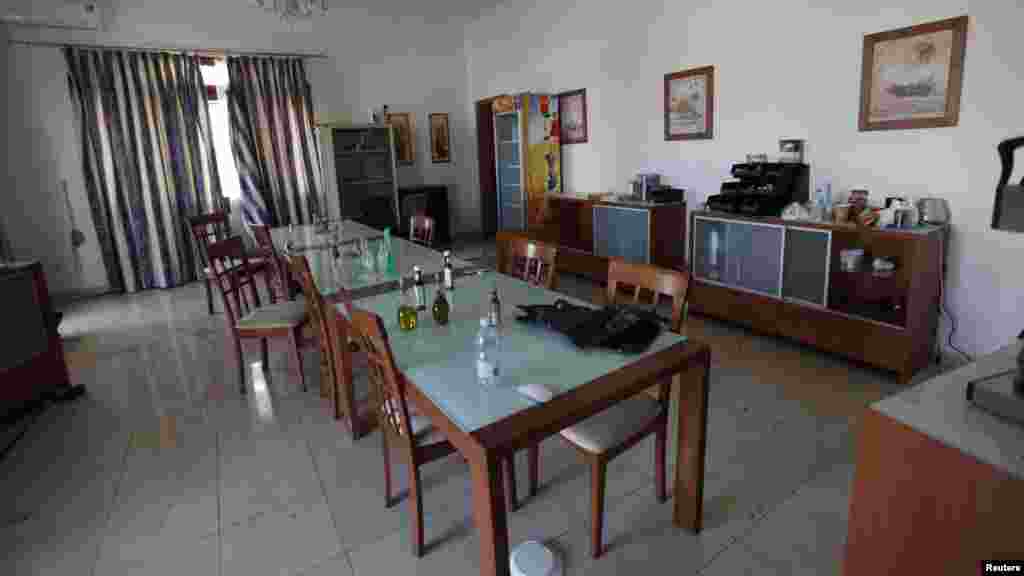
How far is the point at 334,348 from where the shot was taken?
2.61 m

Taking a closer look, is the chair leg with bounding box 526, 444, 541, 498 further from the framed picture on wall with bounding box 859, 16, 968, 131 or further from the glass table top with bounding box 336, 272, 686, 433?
the framed picture on wall with bounding box 859, 16, 968, 131

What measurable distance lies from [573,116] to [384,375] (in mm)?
4885

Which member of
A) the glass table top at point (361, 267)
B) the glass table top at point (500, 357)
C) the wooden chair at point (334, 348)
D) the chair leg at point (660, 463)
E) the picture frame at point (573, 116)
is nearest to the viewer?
the glass table top at point (500, 357)

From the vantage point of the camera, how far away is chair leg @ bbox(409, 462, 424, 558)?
1.83 metres

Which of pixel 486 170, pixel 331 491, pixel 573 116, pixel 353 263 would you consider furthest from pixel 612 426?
pixel 486 170

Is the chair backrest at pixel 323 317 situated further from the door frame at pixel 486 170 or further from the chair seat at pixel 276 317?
the door frame at pixel 486 170

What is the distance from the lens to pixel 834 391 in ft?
9.85

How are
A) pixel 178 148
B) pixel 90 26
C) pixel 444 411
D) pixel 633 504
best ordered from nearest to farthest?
pixel 444 411 < pixel 633 504 < pixel 90 26 < pixel 178 148

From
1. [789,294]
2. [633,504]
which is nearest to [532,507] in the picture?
[633,504]

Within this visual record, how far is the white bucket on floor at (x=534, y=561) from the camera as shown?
176 cm

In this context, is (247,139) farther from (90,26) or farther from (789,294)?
(789,294)

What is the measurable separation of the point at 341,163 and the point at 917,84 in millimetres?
5830

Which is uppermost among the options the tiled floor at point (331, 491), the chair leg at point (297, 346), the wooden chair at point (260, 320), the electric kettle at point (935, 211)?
the electric kettle at point (935, 211)

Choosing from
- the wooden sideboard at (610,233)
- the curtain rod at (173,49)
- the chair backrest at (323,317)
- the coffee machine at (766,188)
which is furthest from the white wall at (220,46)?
the chair backrest at (323,317)
